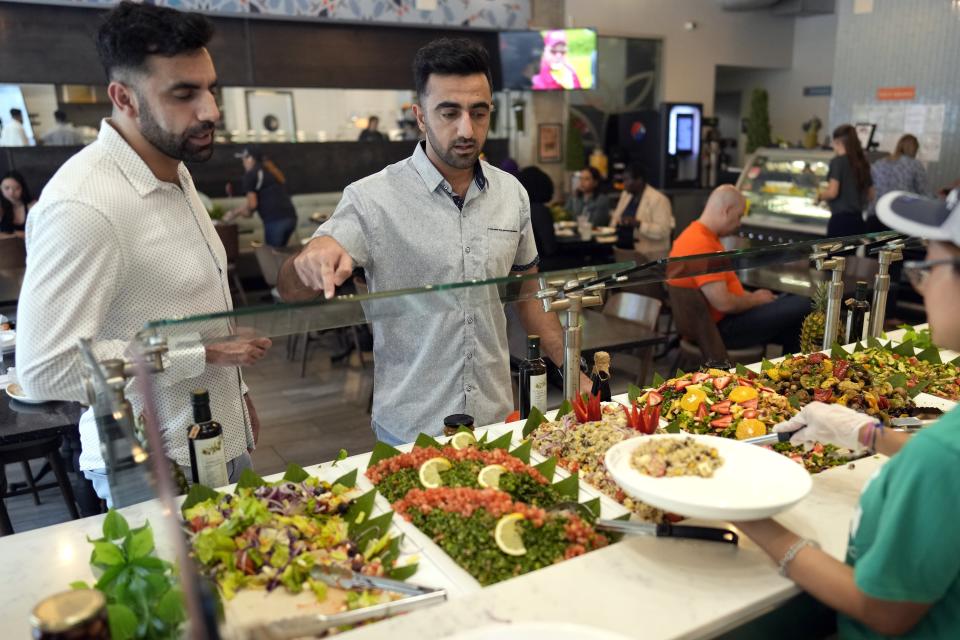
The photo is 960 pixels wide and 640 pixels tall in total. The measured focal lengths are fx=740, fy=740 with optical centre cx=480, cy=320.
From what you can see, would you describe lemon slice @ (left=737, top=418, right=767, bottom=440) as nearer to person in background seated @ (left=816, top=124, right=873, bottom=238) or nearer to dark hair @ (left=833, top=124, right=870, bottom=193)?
person in background seated @ (left=816, top=124, right=873, bottom=238)

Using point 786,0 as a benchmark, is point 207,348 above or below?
below

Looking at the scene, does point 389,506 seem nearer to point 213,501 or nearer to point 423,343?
point 213,501

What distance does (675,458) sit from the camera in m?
1.40

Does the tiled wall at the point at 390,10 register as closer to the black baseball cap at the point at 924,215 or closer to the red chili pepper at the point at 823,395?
the red chili pepper at the point at 823,395

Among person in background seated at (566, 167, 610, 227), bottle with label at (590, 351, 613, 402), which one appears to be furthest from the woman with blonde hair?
bottle with label at (590, 351, 613, 402)

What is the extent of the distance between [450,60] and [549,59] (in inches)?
321

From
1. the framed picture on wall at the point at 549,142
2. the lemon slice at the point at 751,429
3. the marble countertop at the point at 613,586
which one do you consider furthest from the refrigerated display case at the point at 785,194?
the marble countertop at the point at 613,586

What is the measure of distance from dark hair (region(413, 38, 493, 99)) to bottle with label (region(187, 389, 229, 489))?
46.5 inches

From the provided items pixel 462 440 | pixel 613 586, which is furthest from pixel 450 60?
pixel 613 586

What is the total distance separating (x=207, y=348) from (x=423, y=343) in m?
0.80

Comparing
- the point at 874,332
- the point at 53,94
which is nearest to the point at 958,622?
the point at 874,332

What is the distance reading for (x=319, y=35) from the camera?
29.2 feet

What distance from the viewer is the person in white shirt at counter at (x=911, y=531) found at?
1.07 m

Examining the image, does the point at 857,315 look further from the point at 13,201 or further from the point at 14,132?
the point at 14,132
